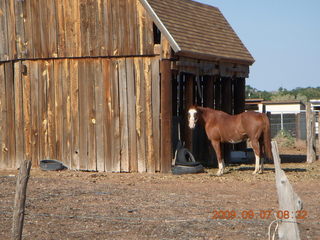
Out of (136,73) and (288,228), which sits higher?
(136,73)

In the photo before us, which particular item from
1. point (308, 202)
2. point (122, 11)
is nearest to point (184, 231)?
point (308, 202)

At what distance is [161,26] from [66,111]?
3.74 meters

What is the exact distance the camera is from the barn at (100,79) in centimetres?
1775

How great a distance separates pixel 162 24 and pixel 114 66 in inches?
71.6

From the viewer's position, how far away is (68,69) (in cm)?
1889

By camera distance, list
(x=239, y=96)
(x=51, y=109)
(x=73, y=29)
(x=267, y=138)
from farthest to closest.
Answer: (x=239, y=96) → (x=51, y=109) → (x=73, y=29) → (x=267, y=138)

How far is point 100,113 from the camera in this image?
1848 cm

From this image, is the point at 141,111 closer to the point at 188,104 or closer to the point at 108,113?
the point at 108,113

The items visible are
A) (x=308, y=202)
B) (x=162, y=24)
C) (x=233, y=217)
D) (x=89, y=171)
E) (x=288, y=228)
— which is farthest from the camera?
(x=89, y=171)

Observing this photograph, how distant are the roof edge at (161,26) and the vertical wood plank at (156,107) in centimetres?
61

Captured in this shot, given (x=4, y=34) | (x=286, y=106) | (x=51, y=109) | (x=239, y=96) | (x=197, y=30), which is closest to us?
(x=51, y=109)

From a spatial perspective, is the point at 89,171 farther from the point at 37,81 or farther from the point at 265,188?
the point at 265,188

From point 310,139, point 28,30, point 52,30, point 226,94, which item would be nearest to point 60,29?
point 52,30

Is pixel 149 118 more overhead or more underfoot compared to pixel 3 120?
more overhead
